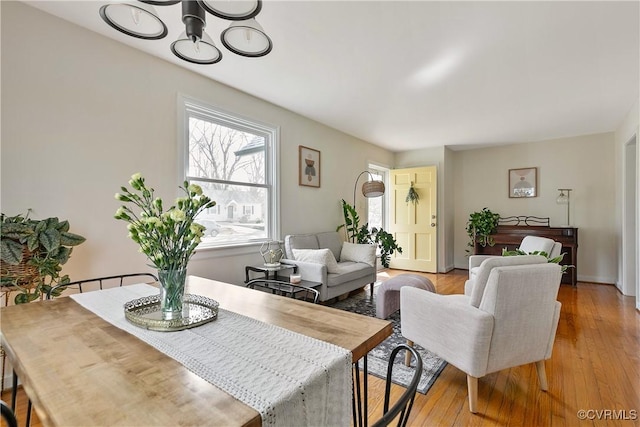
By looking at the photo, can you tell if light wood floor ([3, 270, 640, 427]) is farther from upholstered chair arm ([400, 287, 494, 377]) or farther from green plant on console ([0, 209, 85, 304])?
green plant on console ([0, 209, 85, 304])

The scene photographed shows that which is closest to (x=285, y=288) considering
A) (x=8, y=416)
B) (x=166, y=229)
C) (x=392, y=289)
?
(x=392, y=289)

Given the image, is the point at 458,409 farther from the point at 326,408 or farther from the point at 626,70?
the point at 626,70

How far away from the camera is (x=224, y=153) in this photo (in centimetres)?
334

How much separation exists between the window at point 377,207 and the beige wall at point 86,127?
11.2 feet

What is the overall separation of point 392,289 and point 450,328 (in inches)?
45.1

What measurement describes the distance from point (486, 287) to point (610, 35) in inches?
86.3

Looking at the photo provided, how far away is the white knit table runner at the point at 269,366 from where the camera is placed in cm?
72

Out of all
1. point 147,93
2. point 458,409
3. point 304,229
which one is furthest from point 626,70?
point 147,93

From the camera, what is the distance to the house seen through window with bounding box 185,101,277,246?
310 cm

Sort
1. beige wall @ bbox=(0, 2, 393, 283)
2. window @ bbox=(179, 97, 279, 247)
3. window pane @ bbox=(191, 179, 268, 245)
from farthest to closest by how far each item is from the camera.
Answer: window pane @ bbox=(191, 179, 268, 245) → window @ bbox=(179, 97, 279, 247) → beige wall @ bbox=(0, 2, 393, 283)

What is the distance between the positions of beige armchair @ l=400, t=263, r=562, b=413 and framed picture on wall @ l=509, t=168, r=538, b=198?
14.5ft

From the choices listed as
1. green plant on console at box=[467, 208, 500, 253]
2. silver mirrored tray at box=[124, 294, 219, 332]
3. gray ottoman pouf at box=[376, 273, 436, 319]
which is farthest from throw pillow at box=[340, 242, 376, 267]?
silver mirrored tray at box=[124, 294, 219, 332]

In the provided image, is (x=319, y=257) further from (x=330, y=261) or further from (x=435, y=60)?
(x=435, y=60)

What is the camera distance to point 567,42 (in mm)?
2381
